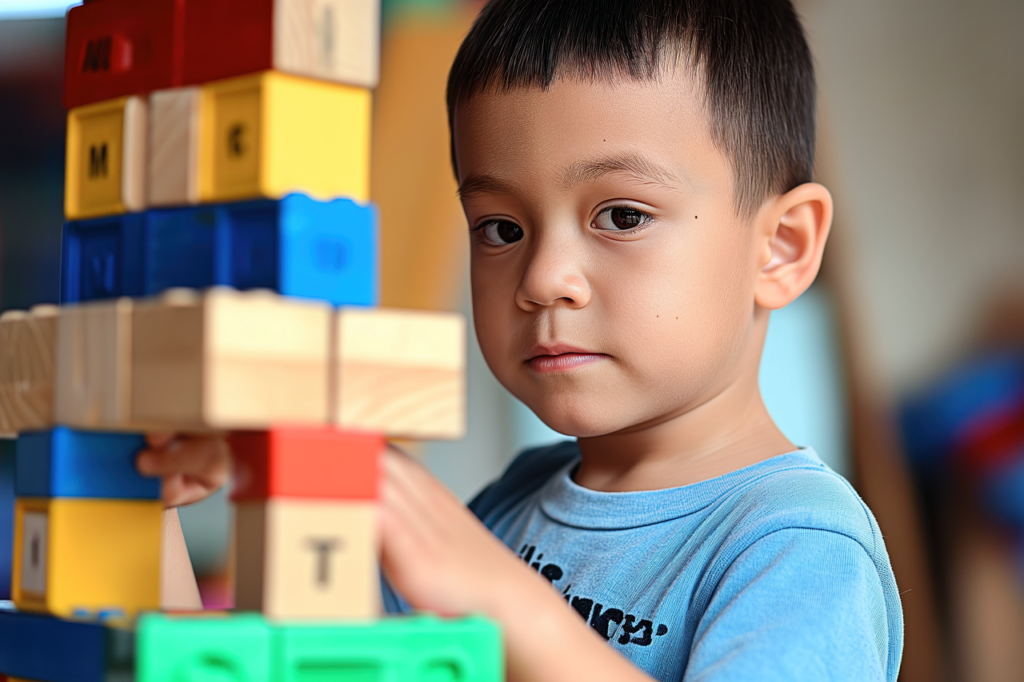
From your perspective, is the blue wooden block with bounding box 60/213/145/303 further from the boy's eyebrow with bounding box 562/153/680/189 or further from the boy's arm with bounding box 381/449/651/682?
the boy's eyebrow with bounding box 562/153/680/189

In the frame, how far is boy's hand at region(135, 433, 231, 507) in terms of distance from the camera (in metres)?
0.59

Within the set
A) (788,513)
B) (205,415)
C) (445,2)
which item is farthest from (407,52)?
(205,415)

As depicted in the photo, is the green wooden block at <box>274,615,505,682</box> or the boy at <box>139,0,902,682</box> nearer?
the green wooden block at <box>274,615,505,682</box>

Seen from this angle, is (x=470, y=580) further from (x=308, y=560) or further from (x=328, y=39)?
(x=328, y=39)

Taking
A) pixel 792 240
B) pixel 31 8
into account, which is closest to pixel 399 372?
pixel 792 240

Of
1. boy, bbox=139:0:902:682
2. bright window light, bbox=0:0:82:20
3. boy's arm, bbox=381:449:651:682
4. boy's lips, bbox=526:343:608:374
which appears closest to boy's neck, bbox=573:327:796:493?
boy, bbox=139:0:902:682

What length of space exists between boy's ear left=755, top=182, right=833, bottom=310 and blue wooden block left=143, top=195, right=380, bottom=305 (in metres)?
0.45

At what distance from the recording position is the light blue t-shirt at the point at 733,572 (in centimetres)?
58

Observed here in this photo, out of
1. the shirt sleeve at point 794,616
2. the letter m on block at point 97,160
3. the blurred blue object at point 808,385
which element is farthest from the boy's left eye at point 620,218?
the blurred blue object at point 808,385

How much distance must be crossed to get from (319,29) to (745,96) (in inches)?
18.0

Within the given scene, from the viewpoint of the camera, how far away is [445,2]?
208cm

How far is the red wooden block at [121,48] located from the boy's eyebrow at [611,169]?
1.01ft

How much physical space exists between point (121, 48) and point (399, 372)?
25 centimetres

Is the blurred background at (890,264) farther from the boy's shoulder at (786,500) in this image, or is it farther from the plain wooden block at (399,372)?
the plain wooden block at (399,372)
